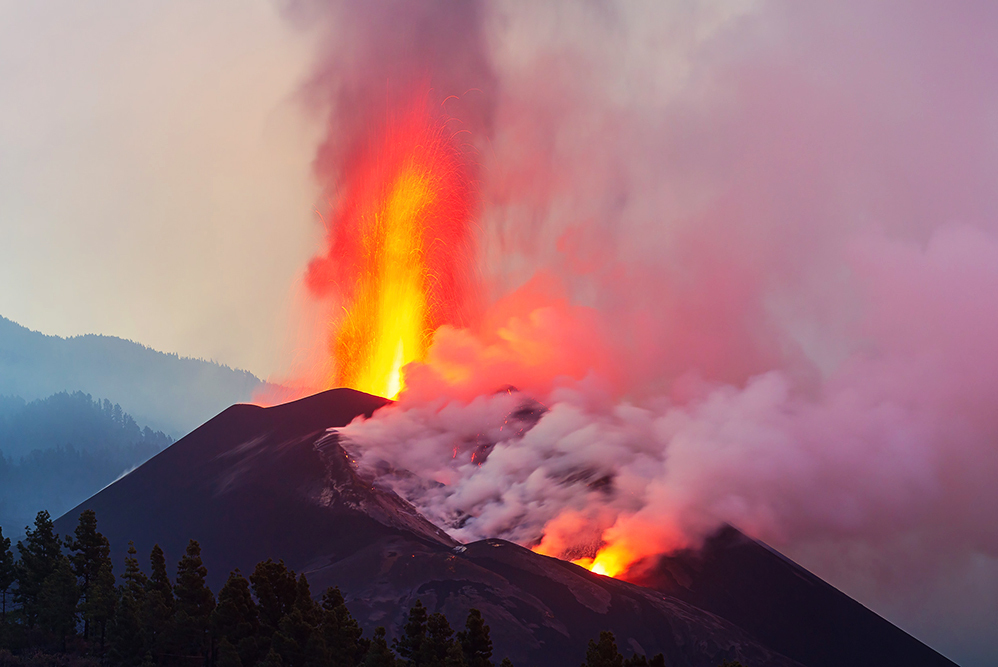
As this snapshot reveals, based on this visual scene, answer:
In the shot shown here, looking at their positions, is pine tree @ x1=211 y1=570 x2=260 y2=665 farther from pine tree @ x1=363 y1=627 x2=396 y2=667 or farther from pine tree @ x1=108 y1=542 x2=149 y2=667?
pine tree @ x1=363 y1=627 x2=396 y2=667

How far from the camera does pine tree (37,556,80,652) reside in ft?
169

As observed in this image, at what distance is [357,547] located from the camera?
7844cm

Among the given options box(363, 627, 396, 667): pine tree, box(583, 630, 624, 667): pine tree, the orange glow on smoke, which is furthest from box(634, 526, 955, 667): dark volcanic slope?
box(363, 627, 396, 667): pine tree

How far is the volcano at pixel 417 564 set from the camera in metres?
70.4

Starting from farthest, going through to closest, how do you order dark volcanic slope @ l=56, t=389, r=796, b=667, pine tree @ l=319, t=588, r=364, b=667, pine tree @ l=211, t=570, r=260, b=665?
dark volcanic slope @ l=56, t=389, r=796, b=667
pine tree @ l=211, t=570, r=260, b=665
pine tree @ l=319, t=588, r=364, b=667

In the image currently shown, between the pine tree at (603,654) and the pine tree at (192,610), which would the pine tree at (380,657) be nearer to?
the pine tree at (603,654)

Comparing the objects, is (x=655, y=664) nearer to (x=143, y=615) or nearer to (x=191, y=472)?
(x=143, y=615)

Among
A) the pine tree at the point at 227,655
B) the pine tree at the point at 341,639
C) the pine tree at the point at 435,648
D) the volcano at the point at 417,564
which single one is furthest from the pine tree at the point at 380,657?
the volcano at the point at 417,564

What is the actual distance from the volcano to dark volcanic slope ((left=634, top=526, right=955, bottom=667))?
0.64 ft

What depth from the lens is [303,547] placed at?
268 feet

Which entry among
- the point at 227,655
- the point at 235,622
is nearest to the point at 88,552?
the point at 235,622

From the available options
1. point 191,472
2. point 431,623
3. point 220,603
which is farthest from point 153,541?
point 431,623

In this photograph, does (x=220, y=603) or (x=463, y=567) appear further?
(x=463, y=567)

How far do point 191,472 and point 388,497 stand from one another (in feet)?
107
